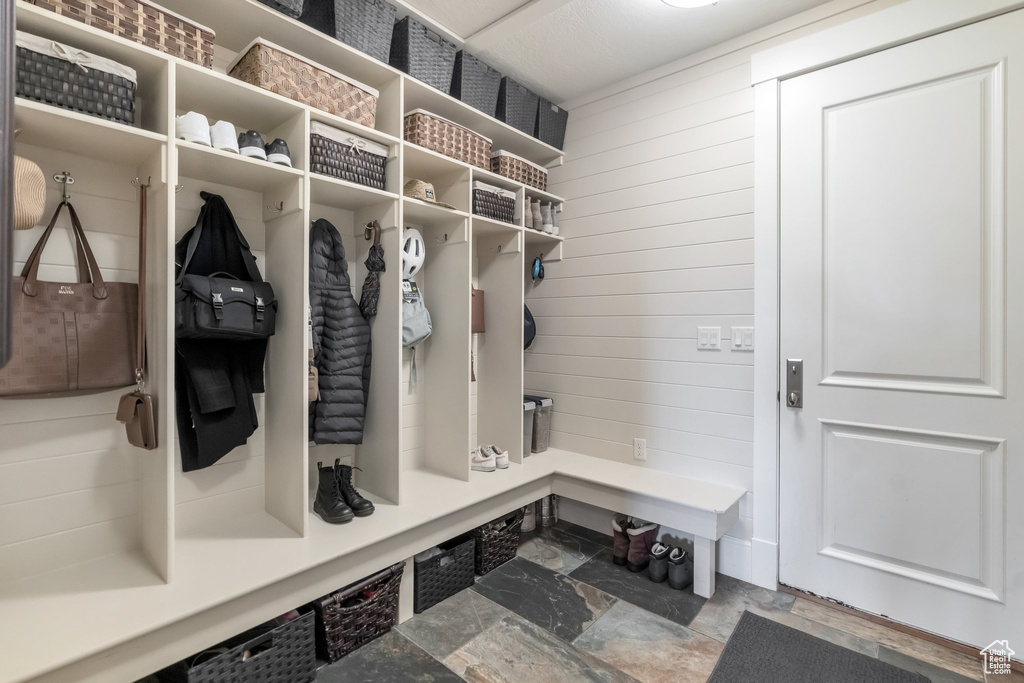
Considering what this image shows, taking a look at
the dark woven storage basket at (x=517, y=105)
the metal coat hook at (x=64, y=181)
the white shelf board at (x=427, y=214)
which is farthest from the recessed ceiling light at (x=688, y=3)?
the metal coat hook at (x=64, y=181)

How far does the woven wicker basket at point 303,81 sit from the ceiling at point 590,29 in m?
0.54

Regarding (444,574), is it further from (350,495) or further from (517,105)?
(517,105)

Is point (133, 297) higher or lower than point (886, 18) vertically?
lower

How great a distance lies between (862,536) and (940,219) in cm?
137

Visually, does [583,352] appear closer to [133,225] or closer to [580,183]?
[580,183]

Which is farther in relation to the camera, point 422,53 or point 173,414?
point 422,53

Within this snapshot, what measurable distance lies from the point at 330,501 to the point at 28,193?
4.66 ft

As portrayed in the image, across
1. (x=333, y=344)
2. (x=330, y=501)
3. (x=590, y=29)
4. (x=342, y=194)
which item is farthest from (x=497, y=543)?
(x=590, y=29)

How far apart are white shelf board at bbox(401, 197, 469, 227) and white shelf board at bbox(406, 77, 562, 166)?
544 millimetres

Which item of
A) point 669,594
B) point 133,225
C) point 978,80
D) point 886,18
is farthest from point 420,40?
point 669,594

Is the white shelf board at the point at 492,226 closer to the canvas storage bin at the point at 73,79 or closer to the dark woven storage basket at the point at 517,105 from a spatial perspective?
the dark woven storage basket at the point at 517,105

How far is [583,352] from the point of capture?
3105 millimetres

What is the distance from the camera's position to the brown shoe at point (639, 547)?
8.38 ft

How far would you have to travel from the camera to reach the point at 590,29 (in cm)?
239
